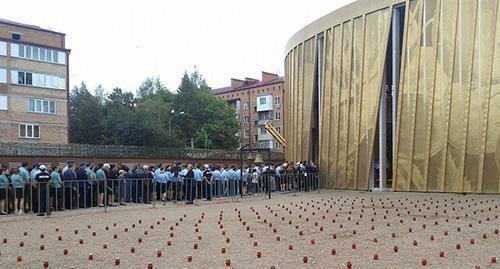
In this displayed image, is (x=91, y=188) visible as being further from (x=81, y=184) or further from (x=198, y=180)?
(x=198, y=180)

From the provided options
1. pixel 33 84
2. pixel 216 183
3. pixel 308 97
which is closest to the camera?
pixel 216 183

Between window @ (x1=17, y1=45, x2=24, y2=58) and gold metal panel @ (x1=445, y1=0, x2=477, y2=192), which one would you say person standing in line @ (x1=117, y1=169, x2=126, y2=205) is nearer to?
gold metal panel @ (x1=445, y1=0, x2=477, y2=192)

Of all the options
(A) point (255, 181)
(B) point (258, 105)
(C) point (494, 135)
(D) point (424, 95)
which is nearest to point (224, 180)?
(A) point (255, 181)

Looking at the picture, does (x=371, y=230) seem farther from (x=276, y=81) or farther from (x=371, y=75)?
(x=276, y=81)

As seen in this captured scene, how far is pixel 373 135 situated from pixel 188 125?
4696 cm

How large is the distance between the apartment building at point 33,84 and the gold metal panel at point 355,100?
34997 millimetres

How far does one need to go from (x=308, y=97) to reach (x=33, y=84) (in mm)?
30403

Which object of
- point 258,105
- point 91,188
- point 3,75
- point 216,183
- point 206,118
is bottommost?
point 216,183

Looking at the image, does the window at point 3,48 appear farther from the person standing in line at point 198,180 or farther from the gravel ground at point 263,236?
the gravel ground at point 263,236

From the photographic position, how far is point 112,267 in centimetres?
841

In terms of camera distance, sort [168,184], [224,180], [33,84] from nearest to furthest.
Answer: [168,184] → [224,180] → [33,84]

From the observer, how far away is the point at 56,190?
17453mm

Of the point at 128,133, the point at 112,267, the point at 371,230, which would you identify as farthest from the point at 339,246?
the point at 128,133

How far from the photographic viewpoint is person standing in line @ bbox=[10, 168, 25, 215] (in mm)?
16883
